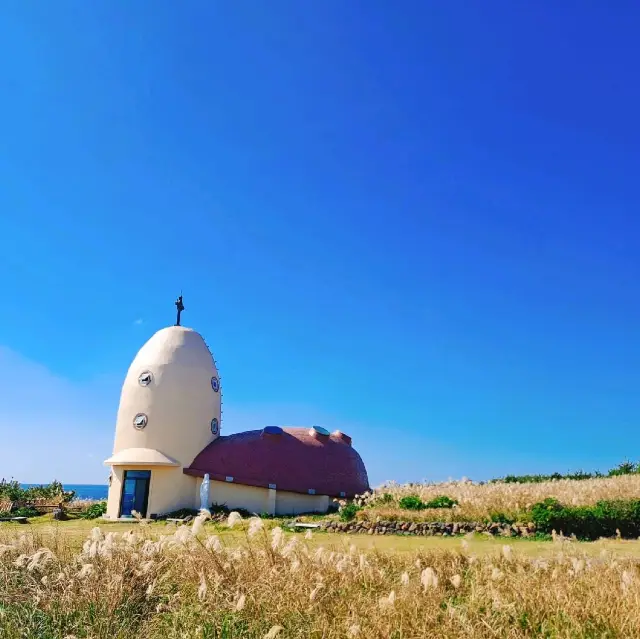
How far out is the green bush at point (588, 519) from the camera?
13.0m

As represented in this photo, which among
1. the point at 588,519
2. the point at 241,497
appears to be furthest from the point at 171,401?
the point at 588,519

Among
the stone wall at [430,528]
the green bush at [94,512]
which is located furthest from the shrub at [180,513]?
the stone wall at [430,528]

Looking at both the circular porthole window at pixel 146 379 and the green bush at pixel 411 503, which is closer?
the green bush at pixel 411 503

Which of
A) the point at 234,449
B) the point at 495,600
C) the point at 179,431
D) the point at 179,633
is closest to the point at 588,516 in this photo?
the point at 495,600

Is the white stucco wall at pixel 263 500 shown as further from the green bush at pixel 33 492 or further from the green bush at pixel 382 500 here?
the green bush at pixel 33 492

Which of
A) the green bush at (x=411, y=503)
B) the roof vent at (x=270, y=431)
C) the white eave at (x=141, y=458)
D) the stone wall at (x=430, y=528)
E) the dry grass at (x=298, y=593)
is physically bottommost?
the dry grass at (x=298, y=593)

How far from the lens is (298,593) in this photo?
5406 mm

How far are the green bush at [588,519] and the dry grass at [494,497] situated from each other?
17.4 inches

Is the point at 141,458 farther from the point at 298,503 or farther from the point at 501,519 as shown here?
the point at 501,519

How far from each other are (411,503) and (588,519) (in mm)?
4158

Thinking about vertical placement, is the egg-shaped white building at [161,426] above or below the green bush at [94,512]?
above

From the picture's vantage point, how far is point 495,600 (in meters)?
5.05

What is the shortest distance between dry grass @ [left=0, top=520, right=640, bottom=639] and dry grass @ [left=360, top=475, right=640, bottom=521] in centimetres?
735

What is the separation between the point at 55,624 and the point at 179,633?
4.36 feet
